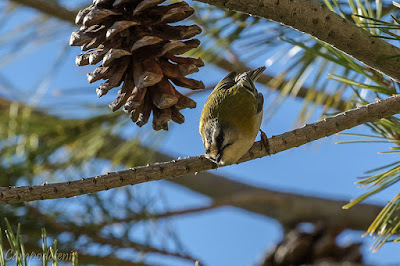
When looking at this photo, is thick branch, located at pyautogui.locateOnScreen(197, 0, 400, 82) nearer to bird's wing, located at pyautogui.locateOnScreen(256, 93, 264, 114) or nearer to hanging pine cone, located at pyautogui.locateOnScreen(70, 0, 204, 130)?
hanging pine cone, located at pyautogui.locateOnScreen(70, 0, 204, 130)

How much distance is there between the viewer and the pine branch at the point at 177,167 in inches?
28.5

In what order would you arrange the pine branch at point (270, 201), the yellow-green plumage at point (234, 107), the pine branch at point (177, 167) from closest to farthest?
the pine branch at point (177, 167)
the yellow-green plumage at point (234, 107)
the pine branch at point (270, 201)

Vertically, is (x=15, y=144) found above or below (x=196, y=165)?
below

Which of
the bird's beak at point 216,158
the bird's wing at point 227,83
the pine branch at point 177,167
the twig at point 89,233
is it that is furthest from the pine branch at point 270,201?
the pine branch at point 177,167

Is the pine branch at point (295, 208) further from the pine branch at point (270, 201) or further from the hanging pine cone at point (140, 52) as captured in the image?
the hanging pine cone at point (140, 52)

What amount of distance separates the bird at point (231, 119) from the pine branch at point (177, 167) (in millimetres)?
93

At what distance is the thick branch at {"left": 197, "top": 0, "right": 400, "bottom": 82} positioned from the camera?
2.44 ft

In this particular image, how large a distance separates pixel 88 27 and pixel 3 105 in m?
1.52

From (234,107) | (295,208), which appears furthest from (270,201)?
(234,107)

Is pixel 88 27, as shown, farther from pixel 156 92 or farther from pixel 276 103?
pixel 276 103

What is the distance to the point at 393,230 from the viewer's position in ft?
3.26

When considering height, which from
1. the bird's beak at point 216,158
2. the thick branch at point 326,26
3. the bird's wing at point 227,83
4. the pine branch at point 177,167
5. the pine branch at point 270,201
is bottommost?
the pine branch at point 270,201

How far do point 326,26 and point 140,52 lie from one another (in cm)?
37

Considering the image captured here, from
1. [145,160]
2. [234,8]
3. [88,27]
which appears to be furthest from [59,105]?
[234,8]
